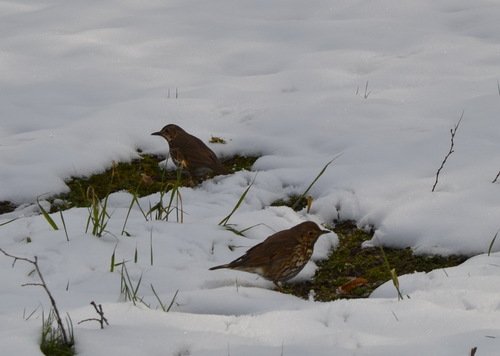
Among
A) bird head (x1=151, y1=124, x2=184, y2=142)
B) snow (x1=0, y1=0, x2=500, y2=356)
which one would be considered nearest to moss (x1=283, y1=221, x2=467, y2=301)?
snow (x1=0, y1=0, x2=500, y2=356)

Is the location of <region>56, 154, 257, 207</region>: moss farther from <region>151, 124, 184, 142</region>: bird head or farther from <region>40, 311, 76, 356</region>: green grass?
<region>40, 311, 76, 356</region>: green grass

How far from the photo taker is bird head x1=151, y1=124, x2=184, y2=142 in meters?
7.15

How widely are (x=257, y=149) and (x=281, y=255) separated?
2.25 metres

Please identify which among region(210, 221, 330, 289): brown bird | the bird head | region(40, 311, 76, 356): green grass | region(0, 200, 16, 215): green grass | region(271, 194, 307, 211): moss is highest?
region(40, 311, 76, 356): green grass

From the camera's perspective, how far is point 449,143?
6.99 meters

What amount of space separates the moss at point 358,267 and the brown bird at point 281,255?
0.54 ft

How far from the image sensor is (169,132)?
725cm

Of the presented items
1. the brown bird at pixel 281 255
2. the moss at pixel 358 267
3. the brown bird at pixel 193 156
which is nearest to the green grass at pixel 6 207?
the brown bird at pixel 193 156

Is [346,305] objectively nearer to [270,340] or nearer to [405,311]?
[405,311]

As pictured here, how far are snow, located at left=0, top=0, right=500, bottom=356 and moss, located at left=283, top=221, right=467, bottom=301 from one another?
0.30ft

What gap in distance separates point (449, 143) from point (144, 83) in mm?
3375

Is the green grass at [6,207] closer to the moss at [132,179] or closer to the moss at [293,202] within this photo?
the moss at [132,179]

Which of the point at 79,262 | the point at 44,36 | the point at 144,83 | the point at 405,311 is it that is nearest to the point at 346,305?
the point at 405,311

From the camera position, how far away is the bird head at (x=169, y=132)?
7.15m
